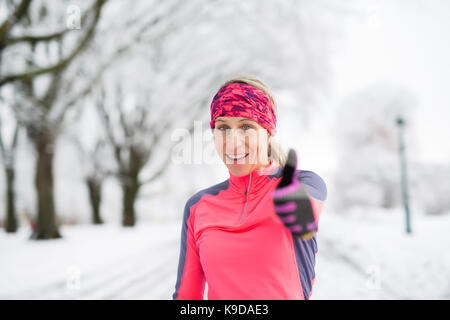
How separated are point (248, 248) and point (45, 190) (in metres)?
10.8

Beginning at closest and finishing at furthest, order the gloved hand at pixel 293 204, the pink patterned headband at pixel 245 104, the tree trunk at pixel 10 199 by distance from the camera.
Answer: the gloved hand at pixel 293 204
the pink patterned headband at pixel 245 104
the tree trunk at pixel 10 199

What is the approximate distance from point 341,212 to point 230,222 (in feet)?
69.6

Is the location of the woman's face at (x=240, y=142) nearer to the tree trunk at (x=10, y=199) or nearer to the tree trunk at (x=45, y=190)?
the tree trunk at (x=45, y=190)

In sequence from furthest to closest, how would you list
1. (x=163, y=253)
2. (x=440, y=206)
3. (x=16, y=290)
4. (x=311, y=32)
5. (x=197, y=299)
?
1. (x=440, y=206)
2. (x=163, y=253)
3. (x=311, y=32)
4. (x=16, y=290)
5. (x=197, y=299)

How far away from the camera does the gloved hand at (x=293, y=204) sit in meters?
0.88

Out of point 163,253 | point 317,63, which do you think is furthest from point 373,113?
point 163,253

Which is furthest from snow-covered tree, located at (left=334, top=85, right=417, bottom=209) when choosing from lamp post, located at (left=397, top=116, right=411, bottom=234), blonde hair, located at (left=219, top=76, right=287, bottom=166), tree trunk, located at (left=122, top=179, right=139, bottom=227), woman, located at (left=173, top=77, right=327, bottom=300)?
woman, located at (left=173, top=77, right=327, bottom=300)

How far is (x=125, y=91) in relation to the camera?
13719mm

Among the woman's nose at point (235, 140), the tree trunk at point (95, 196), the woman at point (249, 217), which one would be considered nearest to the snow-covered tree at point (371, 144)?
the tree trunk at point (95, 196)

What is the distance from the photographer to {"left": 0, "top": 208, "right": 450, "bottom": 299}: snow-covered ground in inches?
165

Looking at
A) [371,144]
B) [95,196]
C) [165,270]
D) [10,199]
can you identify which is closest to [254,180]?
[165,270]

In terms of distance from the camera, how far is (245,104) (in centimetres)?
119

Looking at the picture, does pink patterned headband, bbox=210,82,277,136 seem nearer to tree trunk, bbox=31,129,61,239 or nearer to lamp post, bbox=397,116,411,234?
lamp post, bbox=397,116,411,234
